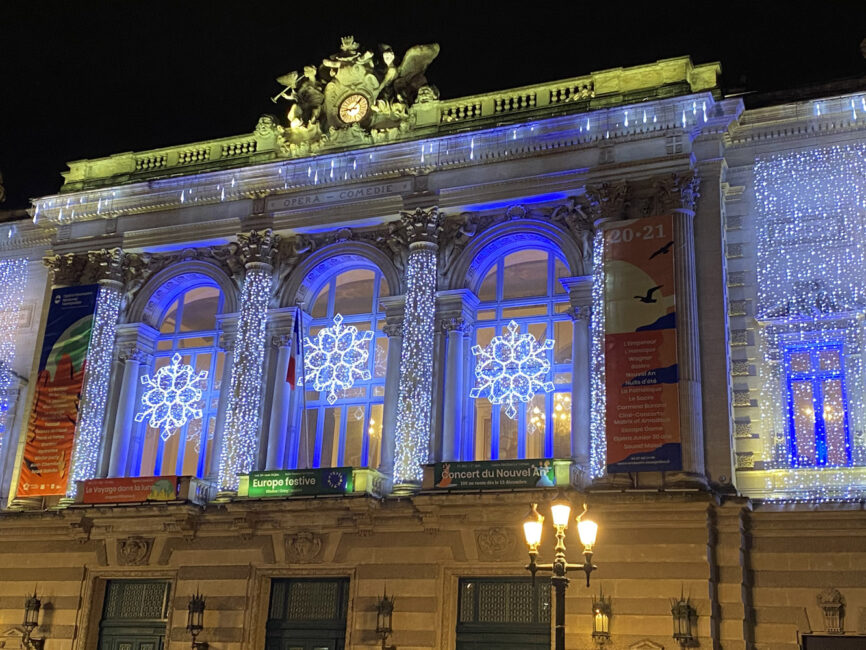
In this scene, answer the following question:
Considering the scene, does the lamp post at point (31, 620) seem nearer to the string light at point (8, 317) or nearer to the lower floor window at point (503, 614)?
the string light at point (8, 317)

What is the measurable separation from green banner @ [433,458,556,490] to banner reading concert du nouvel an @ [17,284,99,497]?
11055 millimetres

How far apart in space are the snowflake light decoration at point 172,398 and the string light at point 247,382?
179 cm

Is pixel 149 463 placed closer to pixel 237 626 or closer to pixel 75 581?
pixel 75 581

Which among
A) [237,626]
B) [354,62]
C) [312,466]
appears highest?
[354,62]

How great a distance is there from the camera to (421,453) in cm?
2586

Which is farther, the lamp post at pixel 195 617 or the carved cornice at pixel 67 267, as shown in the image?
the carved cornice at pixel 67 267

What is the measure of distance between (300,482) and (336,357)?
13.3 feet

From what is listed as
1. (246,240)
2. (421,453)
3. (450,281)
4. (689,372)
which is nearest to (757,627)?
(689,372)

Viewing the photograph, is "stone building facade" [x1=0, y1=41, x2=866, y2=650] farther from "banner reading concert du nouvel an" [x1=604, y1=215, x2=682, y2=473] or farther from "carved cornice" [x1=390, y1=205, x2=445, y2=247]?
"banner reading concert du nouvel an" [x1=604, y1=215, x2=682, y2=473]

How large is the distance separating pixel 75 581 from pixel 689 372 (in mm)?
16420

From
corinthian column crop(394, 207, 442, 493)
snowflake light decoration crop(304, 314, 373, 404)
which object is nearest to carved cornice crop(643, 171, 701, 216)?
corinthian column crop(394, 207, 442, 493)

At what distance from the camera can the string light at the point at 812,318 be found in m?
23.2

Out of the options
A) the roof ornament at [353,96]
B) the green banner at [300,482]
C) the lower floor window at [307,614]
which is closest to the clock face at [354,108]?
the roof ornament at [353,96]

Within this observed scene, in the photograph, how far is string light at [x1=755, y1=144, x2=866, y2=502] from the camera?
76.2 feet
